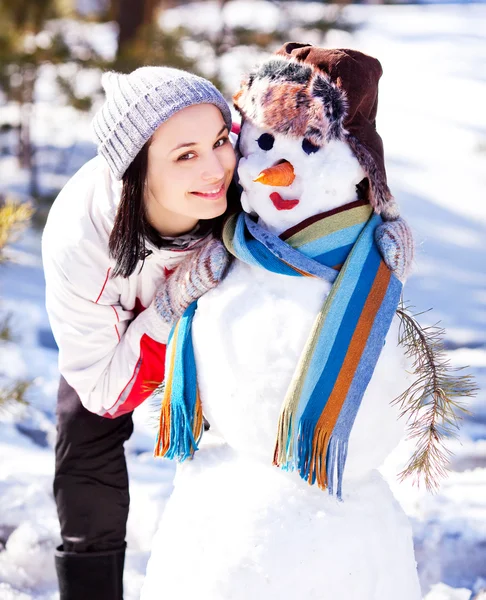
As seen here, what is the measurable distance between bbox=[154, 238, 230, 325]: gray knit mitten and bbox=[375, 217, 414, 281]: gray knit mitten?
0.91ft

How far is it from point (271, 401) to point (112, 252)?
42cm

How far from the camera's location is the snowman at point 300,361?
1370 mm

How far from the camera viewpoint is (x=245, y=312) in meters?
1.42

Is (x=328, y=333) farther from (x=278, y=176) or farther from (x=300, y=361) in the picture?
(x=278, y=176)

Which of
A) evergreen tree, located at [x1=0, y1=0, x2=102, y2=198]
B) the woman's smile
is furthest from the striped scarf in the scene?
evergreen tree, located at [x1=0, y1=0, x2=102, y2=198]

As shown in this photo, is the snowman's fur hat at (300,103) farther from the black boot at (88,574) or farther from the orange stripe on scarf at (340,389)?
the black boot at (88,574)

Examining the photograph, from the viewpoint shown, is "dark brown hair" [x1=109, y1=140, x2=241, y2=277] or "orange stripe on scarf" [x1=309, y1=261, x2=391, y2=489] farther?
"dark brown hair" [x1=109, y1=140, x2=241, y2=277]

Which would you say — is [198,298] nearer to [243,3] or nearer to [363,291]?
[363,291]

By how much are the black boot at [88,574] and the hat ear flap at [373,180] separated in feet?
3.34

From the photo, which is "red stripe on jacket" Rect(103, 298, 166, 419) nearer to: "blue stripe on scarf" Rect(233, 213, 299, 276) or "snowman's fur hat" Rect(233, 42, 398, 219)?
"blue stripe on scarf" Rect(233, 213, 299, 276)

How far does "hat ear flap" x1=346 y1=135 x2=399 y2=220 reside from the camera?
1.40 metres

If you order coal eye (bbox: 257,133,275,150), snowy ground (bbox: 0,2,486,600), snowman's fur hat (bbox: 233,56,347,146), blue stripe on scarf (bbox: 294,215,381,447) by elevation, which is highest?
snowman's fur hat (bbox: 233,56,347,146)

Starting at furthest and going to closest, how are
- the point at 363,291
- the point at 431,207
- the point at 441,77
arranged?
the point at 441,77 < the point at 431,207 < the point at 363,291

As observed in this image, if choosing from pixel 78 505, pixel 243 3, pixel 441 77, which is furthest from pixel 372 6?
pixel 78 505
